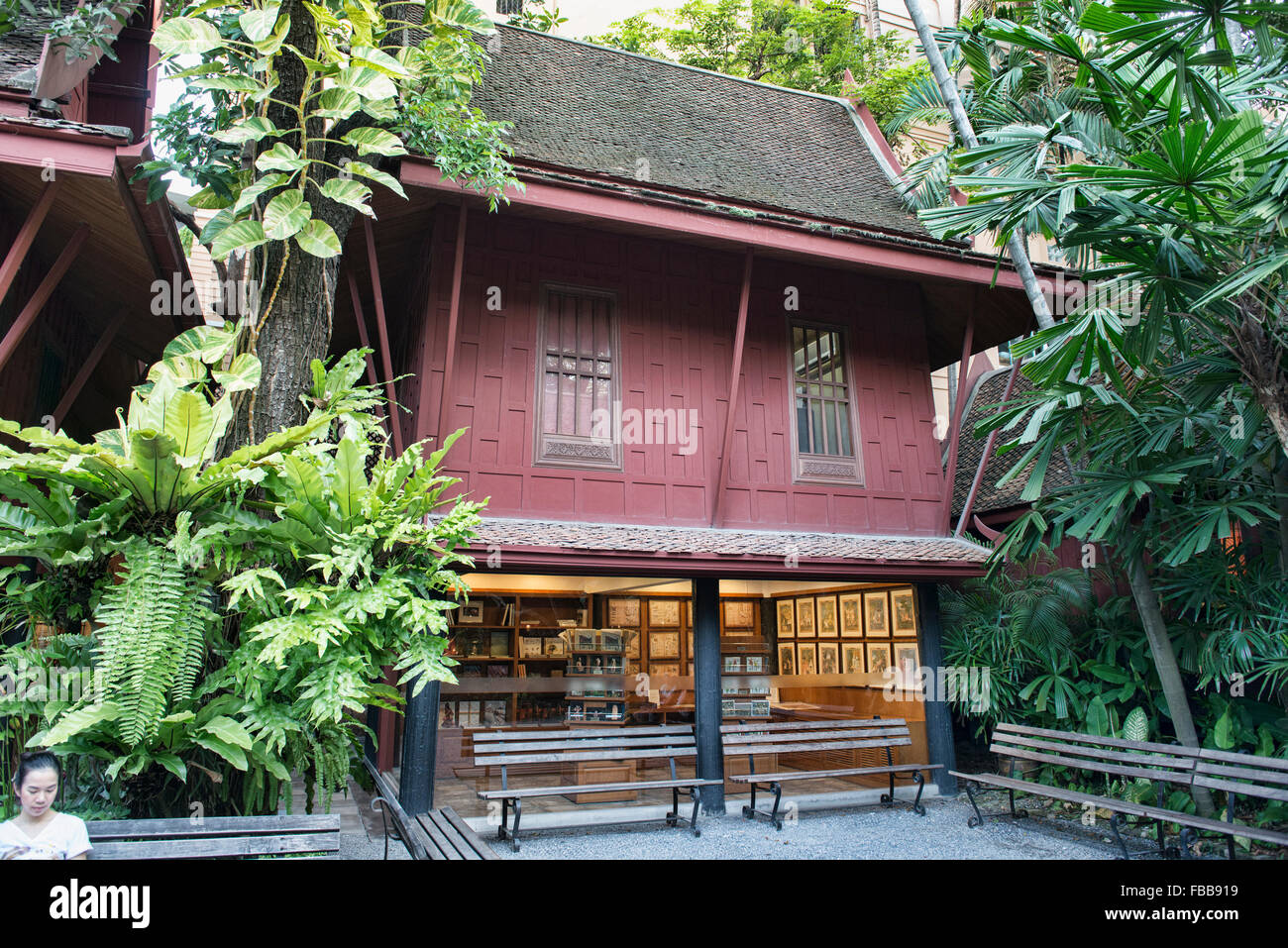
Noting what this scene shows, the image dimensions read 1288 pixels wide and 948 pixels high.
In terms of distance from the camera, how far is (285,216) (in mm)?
5078

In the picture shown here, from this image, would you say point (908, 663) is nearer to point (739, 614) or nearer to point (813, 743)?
point (813, 743)

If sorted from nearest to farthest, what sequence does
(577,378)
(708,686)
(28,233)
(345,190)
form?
(345,190)
(28,233)
(708,686)
(577,378)

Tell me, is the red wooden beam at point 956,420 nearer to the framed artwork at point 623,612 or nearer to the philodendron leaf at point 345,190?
the framed artwork at point 623,612

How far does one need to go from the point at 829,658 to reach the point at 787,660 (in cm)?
54

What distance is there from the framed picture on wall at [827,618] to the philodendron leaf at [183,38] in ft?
28.3

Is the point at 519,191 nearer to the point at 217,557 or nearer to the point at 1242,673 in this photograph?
the point at 217,557

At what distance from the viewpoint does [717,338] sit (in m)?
9.85

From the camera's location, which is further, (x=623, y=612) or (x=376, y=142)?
(x=623, y=612)

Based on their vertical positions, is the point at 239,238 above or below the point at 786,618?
above

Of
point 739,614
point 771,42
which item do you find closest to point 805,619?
point 739,614

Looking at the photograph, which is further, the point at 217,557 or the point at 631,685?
the point at 631,685
